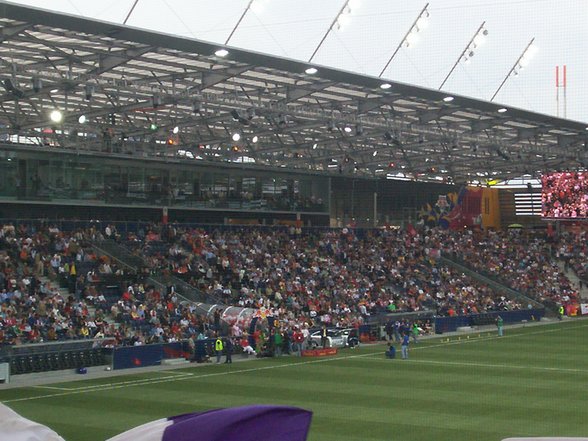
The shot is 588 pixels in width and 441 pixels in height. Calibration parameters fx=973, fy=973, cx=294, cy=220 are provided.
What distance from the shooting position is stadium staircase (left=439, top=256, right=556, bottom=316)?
4700cm

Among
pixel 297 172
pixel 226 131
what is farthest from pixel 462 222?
pixel 226 131

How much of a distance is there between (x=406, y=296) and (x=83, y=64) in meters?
20.4

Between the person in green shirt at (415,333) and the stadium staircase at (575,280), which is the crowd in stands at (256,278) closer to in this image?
the stadium staircase at (575,280)

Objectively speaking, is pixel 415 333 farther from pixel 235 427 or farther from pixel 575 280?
pixel 235 427

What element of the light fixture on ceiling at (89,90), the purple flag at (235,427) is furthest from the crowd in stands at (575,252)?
the purple flag at (235,427)

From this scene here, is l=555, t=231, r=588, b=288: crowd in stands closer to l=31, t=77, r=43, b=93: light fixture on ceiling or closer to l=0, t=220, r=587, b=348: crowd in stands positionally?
l=0, t=220, r=587, b=348: crowd in stands

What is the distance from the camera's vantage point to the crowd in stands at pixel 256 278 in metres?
29.9

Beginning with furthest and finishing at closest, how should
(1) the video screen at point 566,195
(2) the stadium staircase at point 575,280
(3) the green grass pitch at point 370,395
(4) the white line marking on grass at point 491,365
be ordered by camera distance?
(2) the stadium staircase at point 575,280 → (1) the video screen at point 566,195 → (4) the white line marking on grass at point 491,365 → (3) the green grass pitch at point 370,395

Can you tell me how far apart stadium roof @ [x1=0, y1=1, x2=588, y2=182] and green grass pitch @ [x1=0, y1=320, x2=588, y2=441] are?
8570 mm

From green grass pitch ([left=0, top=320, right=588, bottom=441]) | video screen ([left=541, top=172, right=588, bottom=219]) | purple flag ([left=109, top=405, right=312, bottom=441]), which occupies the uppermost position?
video screen ([left=541, top=172, right=588, bottom=219])

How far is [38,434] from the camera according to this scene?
2512 mm

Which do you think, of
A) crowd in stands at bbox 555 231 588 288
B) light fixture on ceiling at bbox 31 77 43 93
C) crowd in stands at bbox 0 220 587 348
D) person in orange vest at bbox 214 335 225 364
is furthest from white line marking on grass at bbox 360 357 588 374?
crowd in stands at bbox 555 231 588 288

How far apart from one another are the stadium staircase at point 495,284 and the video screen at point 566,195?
4.30m

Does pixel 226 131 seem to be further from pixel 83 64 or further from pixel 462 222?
pixel 462 222
